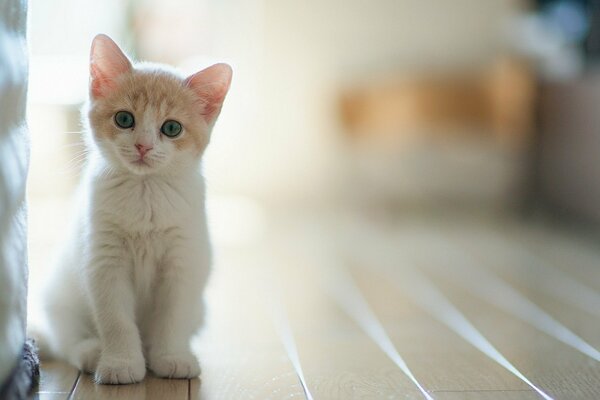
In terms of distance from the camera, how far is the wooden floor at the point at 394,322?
65.8 inches

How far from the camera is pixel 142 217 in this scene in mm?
1639

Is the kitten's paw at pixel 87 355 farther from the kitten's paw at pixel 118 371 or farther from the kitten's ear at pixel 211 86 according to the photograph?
the kitten's ear at pixel 211 86

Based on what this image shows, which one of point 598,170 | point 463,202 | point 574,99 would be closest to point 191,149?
point 598,170

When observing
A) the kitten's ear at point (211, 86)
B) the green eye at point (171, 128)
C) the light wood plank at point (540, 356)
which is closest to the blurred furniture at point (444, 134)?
the light wood plank at point (540, 356)

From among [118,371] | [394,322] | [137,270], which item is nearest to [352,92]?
[394,322]

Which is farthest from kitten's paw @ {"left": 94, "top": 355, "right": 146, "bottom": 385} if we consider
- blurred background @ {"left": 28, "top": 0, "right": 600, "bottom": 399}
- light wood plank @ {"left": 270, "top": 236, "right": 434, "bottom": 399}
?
blurred background @ {"left": 28, "top": 0, "right": 600, "bottom": 399}

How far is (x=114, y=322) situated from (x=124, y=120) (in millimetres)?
398

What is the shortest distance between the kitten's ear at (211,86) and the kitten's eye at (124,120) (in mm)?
145

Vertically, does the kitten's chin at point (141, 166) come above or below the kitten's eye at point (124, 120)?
below

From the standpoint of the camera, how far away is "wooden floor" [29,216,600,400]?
1.67 m

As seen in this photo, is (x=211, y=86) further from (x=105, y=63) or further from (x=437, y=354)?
(x=437, y=354)

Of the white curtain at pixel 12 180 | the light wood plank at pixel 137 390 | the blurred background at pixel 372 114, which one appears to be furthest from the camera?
the blurred background at pixel 372 114

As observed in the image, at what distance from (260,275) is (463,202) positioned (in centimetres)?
229

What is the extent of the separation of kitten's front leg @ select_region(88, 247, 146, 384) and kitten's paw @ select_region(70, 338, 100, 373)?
53mm
